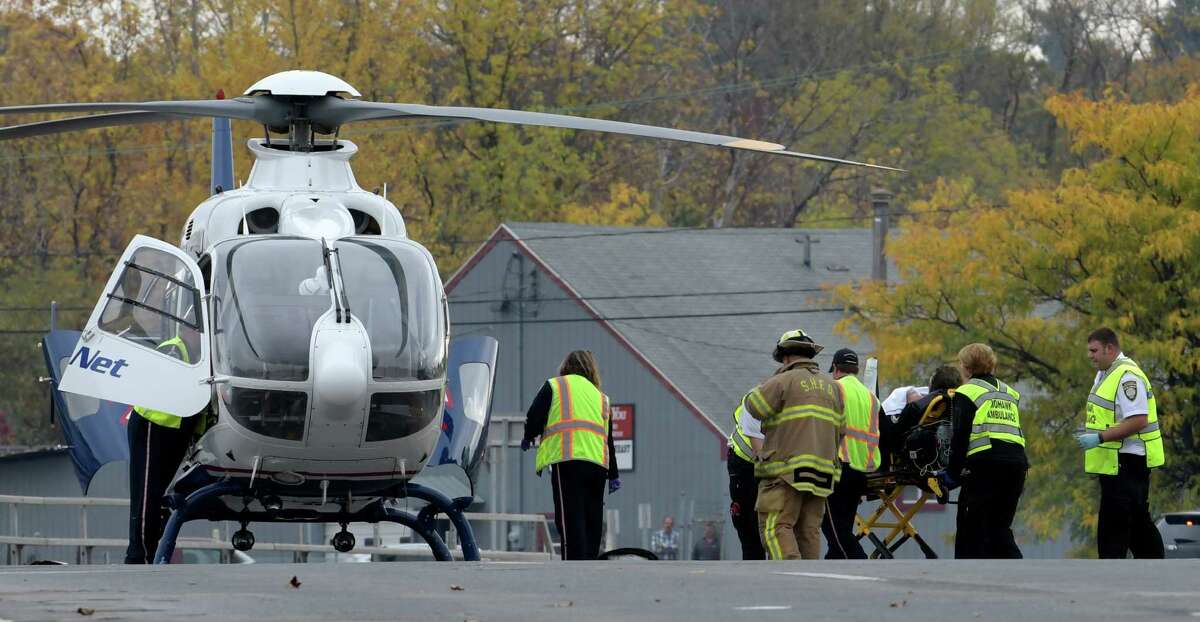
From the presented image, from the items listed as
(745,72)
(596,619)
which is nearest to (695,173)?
(745,72)

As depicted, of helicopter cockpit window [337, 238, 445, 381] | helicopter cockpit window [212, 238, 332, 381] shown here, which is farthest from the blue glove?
helicopter cockpit window [212, 238, 332, 381]

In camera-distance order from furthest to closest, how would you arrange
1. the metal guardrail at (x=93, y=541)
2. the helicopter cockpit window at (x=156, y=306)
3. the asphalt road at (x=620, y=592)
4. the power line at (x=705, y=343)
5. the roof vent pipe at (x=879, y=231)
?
1. the power line at (x=705, y=343)
2. the roof vent pipe at (x=879, y=231)
3. the metal guardrail at (x=93, y=541)
4. the helicopter cockpit window at (x=156, y=306)
5. the asphalt road at (x=620, y=592)

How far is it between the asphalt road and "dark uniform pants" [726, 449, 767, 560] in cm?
348

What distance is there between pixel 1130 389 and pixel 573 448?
138 inches

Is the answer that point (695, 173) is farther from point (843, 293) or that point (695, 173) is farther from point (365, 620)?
point (365, 620)

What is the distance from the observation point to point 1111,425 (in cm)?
1488

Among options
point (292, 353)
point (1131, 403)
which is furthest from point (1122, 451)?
point (292, 353)

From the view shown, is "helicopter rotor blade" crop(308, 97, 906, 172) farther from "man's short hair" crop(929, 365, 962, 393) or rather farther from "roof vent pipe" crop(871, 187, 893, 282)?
"roof vent pipe" crop(871, 187, 893, 282)

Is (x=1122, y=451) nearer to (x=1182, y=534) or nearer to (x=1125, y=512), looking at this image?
(x=1125, y=512)

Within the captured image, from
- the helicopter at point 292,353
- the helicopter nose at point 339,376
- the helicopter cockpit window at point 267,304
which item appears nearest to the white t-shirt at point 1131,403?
the helicopter at point 292,353

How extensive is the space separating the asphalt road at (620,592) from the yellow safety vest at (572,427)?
308 cm

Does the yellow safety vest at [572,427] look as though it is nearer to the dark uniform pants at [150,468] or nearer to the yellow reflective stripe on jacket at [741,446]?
the yellow reflective stripe on jacket at [741,446]

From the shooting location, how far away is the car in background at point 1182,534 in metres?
26.9

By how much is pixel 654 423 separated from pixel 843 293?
34.1 ft
